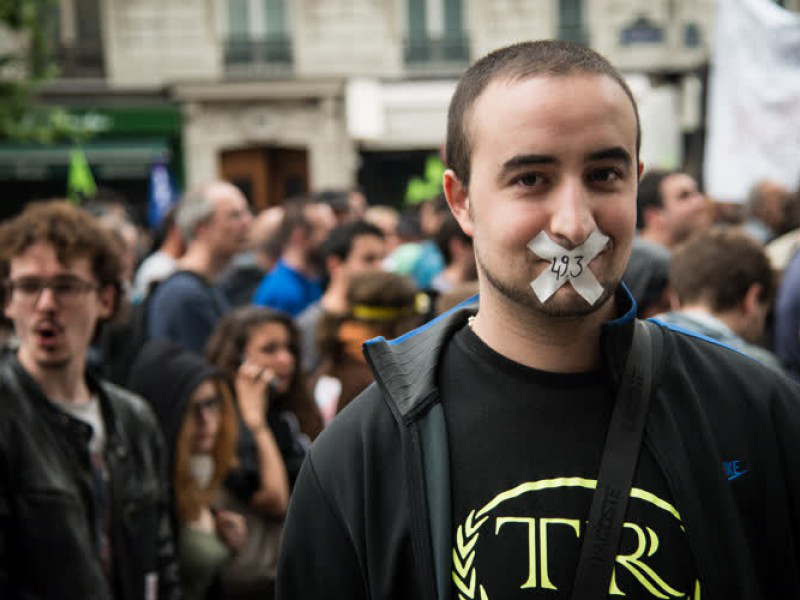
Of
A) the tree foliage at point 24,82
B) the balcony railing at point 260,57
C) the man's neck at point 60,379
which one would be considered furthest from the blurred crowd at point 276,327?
the balcony railing at point 260,57

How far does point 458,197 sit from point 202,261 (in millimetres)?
3761

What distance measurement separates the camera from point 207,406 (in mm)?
3744

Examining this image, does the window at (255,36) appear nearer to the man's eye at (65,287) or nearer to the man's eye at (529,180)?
the man's eye at (65,287)

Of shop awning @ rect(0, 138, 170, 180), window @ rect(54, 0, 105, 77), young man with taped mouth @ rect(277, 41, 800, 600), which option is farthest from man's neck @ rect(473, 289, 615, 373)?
window @ rect(54, 0, 105, 77)

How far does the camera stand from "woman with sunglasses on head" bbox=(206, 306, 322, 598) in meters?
3.63

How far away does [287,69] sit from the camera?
64.7 ft

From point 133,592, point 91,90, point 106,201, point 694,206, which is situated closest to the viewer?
point 133,592

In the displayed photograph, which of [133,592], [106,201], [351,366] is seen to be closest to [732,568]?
[133,592]

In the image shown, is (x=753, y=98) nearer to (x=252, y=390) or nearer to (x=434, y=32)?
(x=252, y=390)

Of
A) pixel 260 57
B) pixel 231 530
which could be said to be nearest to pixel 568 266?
pixel 231 530

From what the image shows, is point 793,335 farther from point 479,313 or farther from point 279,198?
point 279,198

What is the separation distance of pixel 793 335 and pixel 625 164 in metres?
3.25

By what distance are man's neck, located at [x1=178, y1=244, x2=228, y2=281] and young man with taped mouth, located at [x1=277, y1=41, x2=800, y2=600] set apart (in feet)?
12.3

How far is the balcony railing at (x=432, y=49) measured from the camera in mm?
19828
